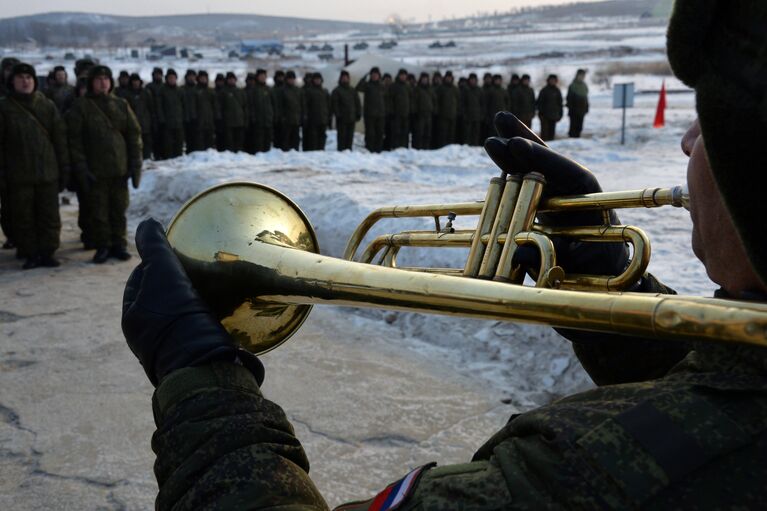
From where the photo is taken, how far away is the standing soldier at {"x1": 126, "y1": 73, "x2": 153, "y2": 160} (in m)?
13.5

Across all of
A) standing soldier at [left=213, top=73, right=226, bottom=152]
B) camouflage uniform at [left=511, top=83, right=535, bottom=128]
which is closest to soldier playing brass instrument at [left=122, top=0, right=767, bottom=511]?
standing soldier at [left=213, top=73, right=226, bottom=152]

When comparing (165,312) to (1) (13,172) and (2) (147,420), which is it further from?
(1) (13,172)

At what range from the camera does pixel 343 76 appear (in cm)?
1551

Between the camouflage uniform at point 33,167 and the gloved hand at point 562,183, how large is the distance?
5880 mm

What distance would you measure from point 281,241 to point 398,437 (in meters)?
1.75

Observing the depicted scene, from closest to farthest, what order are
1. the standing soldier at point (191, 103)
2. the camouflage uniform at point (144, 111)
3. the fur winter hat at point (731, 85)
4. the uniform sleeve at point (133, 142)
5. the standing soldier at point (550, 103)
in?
1. the fur winter hat at point (731, 85)
2. the uniform sleeve at point (133, 142)
3. the camouflage uniform at point (144, 111)
4. the standing soldier at point (191, 103)
5. the standing soldier at point (550, 103)

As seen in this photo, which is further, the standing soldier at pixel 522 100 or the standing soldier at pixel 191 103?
the standing soldier at pixel 522 100

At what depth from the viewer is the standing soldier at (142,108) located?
532 inches

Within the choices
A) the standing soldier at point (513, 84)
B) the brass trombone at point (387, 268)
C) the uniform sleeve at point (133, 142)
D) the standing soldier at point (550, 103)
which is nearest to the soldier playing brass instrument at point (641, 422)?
the brass trombone at point (387, 268)

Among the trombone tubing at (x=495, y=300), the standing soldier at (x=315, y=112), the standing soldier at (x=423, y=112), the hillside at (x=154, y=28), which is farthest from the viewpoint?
the hillside at (x=154, y=28)

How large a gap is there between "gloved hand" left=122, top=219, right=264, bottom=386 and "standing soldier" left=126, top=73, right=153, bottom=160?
12655 mm

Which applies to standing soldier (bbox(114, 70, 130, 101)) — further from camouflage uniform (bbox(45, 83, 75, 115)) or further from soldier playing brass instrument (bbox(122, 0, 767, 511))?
soldier playing brass instrument (bbox(122, 0, 767, 511))

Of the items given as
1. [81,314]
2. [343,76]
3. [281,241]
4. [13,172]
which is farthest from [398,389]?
[343,76]

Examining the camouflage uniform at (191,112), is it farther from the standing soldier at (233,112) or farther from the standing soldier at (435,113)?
the standing soldier at (435,113)
